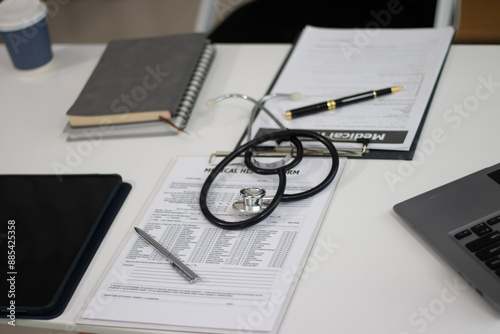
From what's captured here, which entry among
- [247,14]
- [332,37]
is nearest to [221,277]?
[332,37]

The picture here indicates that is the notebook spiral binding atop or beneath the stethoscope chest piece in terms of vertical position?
atop

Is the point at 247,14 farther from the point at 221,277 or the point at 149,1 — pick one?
the point at 149,1

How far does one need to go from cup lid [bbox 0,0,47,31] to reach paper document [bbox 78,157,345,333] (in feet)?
1.80

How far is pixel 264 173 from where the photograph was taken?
857 mm

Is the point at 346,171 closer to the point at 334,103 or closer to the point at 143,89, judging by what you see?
the point at 334,103

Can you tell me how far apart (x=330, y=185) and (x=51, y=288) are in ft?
1.32

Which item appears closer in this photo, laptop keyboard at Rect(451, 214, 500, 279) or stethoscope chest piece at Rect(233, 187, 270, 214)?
laptop keyboard at Rect(451, 214, 500, 279)

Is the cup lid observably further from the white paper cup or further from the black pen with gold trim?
the black pen with gold trim

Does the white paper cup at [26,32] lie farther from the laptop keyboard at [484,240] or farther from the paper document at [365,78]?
the laptop keyboard at [484,240]

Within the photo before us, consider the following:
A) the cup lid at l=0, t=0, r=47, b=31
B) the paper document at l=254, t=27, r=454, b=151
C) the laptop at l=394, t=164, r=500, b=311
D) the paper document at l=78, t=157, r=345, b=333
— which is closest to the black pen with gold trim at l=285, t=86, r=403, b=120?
the paper document at l=254, t=27, r=454, b=151

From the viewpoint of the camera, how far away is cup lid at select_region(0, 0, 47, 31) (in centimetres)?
117

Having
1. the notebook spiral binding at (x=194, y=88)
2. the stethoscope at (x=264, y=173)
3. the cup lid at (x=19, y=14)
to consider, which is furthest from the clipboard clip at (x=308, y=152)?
the cup lid at (x=19, y=14)

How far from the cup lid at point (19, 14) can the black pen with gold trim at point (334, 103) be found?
0.59 metres

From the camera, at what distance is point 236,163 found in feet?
2.99
